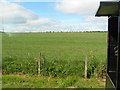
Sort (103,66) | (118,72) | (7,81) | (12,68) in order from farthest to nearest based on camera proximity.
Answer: (12,68), (103,66), (7,81), (118,72)

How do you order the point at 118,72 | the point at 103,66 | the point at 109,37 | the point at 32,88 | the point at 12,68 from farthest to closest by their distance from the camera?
1. the point at 12,68
2. the point at 103,66
3. the point at 32,88
4. the point at 109,37
5. the point at 118,72

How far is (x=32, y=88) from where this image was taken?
16.9ft

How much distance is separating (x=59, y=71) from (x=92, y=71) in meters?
1.08

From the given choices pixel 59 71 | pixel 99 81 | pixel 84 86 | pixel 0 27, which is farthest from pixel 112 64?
pixel 0 27

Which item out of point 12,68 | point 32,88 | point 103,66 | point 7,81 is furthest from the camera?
point 12,68

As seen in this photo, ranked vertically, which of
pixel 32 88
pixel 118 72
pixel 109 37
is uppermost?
pixel 109 37

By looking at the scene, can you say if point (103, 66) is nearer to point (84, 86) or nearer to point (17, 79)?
point (84, 86)

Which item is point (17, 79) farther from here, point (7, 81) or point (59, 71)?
point (59, 71)

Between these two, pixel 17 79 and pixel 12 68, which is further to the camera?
pixel 12 68

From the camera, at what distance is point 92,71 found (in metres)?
6.27

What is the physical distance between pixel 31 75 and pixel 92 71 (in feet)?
6.58

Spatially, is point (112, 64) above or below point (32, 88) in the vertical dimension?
above

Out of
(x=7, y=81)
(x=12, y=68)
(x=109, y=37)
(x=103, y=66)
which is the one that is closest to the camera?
(x=109, y=37)

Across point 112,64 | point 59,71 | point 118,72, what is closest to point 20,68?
point 59,71
